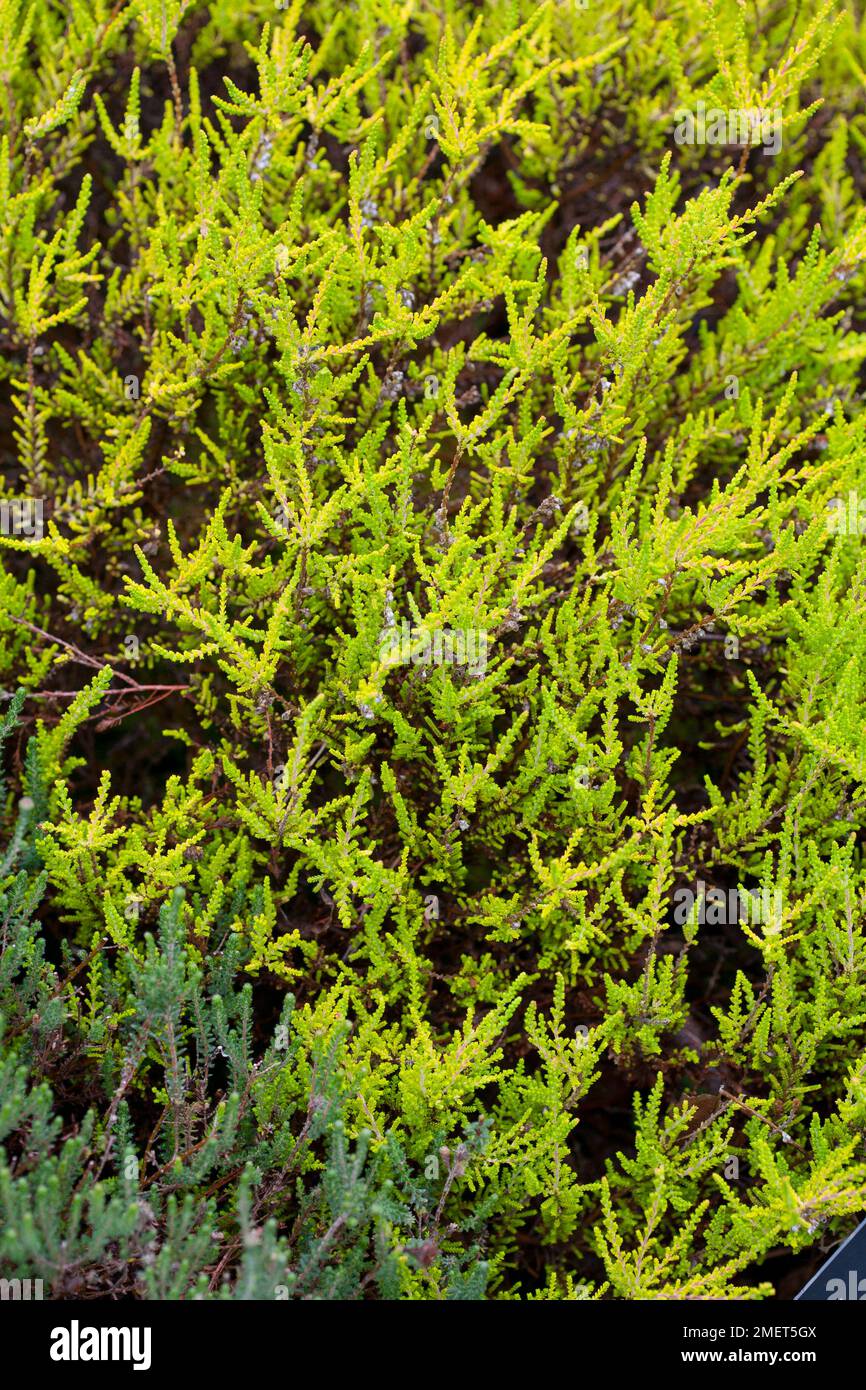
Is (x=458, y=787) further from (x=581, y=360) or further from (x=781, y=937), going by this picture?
(x=581, y=360)

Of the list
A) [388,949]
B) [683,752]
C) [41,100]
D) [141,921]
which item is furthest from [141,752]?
[41,100]

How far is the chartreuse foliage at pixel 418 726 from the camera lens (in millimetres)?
2393

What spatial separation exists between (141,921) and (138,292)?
171cm
